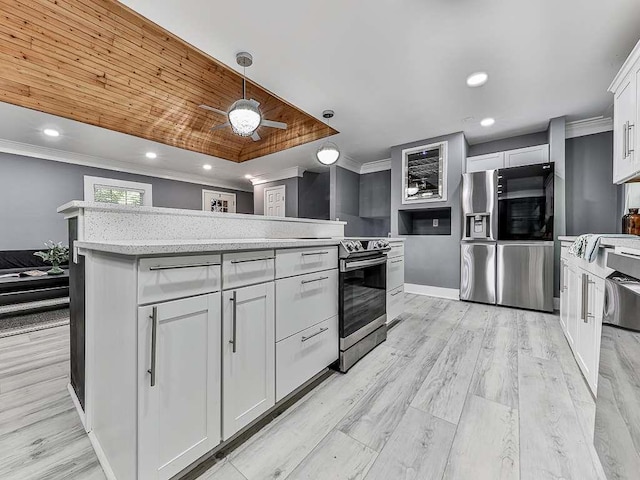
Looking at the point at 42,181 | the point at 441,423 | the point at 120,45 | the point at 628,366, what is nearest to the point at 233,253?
the point at 441,423

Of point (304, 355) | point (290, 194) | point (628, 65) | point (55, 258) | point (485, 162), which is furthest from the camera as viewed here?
point (290, 194)

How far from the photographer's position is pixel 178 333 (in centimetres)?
98

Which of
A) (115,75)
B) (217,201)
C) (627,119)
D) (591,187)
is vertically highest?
(115,75)

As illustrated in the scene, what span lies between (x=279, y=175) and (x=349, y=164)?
1774 millimetres

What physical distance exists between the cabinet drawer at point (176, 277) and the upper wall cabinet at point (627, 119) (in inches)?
112

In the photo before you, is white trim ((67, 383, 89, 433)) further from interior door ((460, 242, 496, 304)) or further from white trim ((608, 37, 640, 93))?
interior door ((460, 242, 496, 304))

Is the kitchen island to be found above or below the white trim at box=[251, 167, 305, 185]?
below

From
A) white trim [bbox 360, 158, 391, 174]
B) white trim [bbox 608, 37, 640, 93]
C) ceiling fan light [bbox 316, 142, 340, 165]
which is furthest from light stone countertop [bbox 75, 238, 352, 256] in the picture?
white trim [bbox 360, 158, 391, 174]

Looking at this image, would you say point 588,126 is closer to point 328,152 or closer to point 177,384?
point 328,152

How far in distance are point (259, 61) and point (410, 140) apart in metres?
2.89

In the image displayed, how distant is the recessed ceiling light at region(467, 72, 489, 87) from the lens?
8.66 feet

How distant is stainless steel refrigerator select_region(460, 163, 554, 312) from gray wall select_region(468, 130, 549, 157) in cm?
71

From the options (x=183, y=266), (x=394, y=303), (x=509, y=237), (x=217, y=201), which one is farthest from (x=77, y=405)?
(x=217, y=201)

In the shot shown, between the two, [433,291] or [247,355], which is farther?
[433,291]
